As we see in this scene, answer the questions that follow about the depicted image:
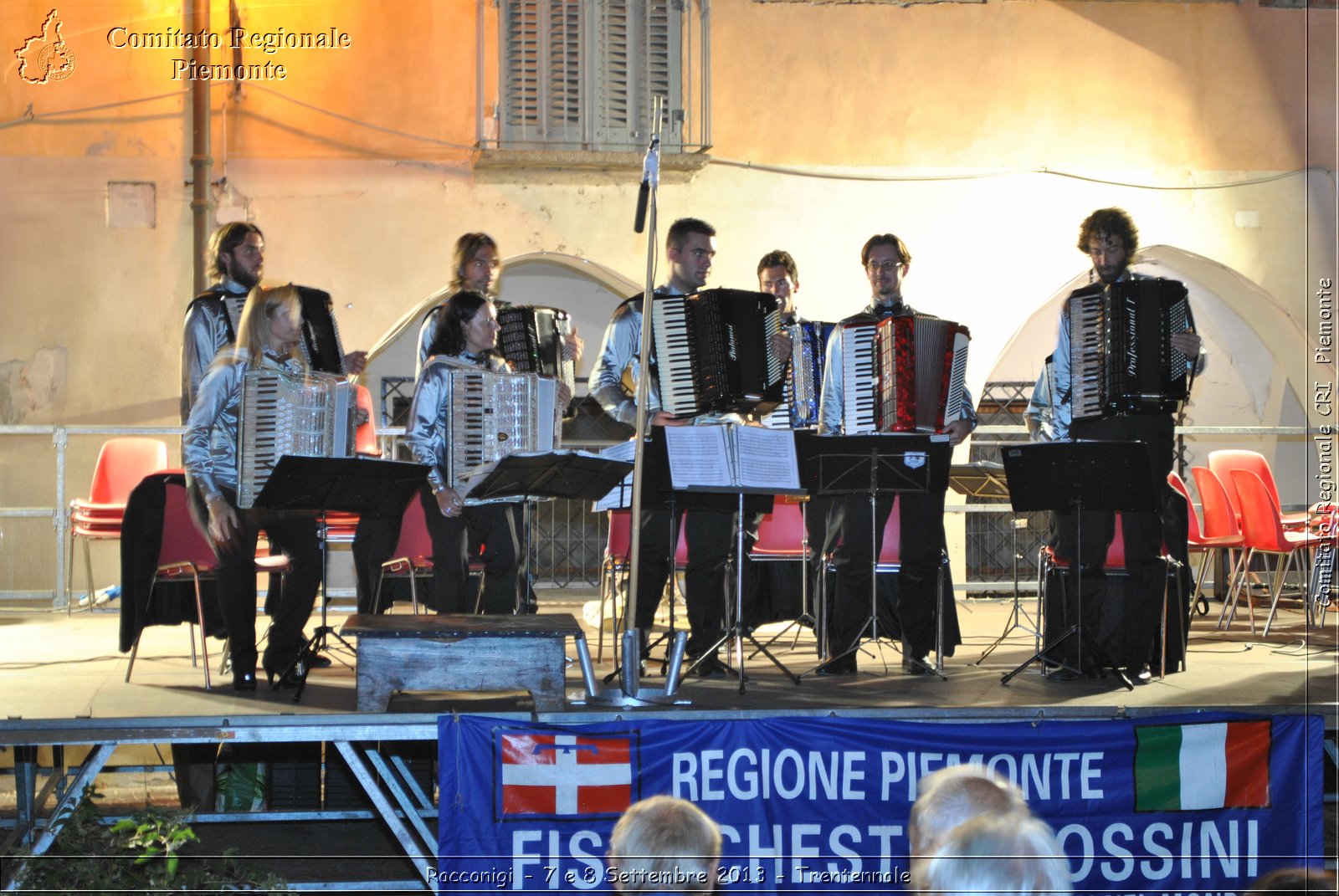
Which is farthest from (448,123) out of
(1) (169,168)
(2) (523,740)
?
(2) (523,740)

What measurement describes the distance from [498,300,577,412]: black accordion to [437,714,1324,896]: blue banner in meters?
2.42

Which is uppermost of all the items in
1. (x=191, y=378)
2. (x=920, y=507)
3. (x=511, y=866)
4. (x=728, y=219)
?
(x=728, y=219)

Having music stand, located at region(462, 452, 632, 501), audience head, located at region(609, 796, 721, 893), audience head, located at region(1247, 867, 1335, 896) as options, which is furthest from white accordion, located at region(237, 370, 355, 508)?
audience head, located at region(1247, 867, 1335, 896)

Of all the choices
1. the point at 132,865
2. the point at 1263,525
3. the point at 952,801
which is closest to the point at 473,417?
the point at 132,865

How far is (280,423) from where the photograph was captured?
16.9ft

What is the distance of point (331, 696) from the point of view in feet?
16.6

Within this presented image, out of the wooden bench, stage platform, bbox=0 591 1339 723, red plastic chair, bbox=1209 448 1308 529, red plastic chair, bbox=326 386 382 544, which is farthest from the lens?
red plastic chair, bbox=1209 448 1308 529

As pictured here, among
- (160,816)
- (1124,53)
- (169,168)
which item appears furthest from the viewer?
(1124,53)

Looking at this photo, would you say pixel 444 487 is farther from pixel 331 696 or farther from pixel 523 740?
pixel 523 740

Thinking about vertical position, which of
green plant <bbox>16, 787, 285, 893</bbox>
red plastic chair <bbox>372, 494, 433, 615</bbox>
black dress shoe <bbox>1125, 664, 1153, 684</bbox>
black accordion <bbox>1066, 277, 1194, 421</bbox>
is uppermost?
black accordion <bbox>1066, 277, 1194, 421</bbox>

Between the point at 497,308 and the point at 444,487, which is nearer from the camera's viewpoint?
the point at 444,487

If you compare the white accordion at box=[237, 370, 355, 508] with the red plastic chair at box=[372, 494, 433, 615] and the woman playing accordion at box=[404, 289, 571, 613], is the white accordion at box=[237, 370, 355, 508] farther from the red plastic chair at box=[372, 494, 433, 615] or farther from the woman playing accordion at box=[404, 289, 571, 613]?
the red plastic chair at box=[372, 494, 433, 615]

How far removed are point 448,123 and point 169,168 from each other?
2.06 m

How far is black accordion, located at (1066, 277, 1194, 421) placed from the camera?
219 inches
